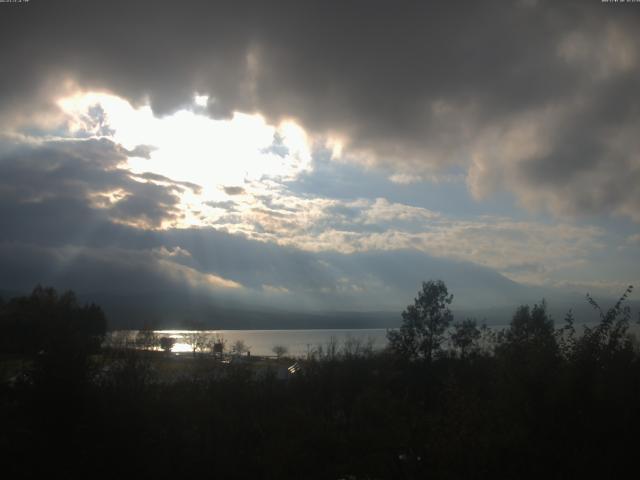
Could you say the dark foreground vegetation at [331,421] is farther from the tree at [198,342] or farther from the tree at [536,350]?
the tree at [198,342]

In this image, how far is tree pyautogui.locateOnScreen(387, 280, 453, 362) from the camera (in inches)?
1859

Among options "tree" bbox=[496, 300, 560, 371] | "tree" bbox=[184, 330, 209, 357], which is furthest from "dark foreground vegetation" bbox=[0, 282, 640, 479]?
"tree" bbox=[184, 330, 209, 357]

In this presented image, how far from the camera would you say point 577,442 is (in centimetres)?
1181

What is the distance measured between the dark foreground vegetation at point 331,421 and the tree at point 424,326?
1050 inches

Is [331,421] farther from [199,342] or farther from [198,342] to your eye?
[198,342]

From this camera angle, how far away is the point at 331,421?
19.1 metres

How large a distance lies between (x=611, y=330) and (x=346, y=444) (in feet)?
28.3

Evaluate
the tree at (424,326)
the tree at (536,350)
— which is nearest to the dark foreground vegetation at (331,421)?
the tree at (536,350)

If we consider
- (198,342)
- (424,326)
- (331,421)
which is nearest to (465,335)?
(424,326)

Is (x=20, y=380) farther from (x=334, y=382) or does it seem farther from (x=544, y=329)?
(x=334, y=382)

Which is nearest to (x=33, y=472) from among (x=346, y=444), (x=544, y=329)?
(x=346, y=444)

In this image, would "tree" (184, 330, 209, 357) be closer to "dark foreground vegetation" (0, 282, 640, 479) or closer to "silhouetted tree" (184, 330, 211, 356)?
"silhouetted tree" (184, 330, 211, 356)

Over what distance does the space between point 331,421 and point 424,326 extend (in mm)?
30461

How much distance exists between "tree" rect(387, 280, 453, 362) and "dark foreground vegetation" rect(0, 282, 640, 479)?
2666 cm
